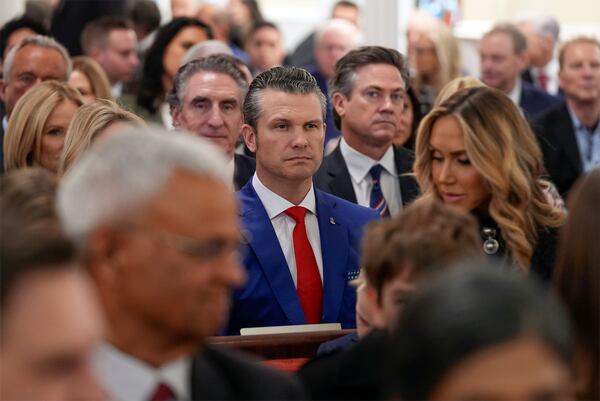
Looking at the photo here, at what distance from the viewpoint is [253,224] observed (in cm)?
502

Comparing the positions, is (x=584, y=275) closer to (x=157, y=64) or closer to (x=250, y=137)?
(x=250, y=137)

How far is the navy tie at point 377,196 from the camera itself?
6102 millimetres

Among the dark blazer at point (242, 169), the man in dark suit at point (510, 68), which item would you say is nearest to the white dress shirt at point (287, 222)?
the dark blazer at point (242, 169)

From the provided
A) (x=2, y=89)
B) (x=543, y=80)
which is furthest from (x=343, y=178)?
(x=543, y=80)

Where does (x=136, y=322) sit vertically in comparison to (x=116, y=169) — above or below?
below

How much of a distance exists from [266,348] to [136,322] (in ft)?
5.67

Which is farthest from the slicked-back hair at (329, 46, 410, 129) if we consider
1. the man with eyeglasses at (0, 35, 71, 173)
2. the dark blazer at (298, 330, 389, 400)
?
the dark blazer at (298, 330, 389, 400)

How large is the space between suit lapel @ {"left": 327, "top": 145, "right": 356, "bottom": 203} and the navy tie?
12 cm

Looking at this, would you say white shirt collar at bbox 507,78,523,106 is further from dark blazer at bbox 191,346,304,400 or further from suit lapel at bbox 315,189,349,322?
dark blazer at bbox 191,346,304,400

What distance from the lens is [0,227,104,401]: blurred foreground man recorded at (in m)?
2.02

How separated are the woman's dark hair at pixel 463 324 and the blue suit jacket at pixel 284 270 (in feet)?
8.98

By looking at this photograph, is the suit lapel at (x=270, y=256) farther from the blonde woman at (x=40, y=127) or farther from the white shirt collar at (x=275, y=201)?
the blonde woman at (x=40, y=127)

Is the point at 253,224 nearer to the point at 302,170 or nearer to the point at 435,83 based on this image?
the point at 302,170

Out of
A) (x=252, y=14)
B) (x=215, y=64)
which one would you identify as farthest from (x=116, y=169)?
(x=252, y=14)
